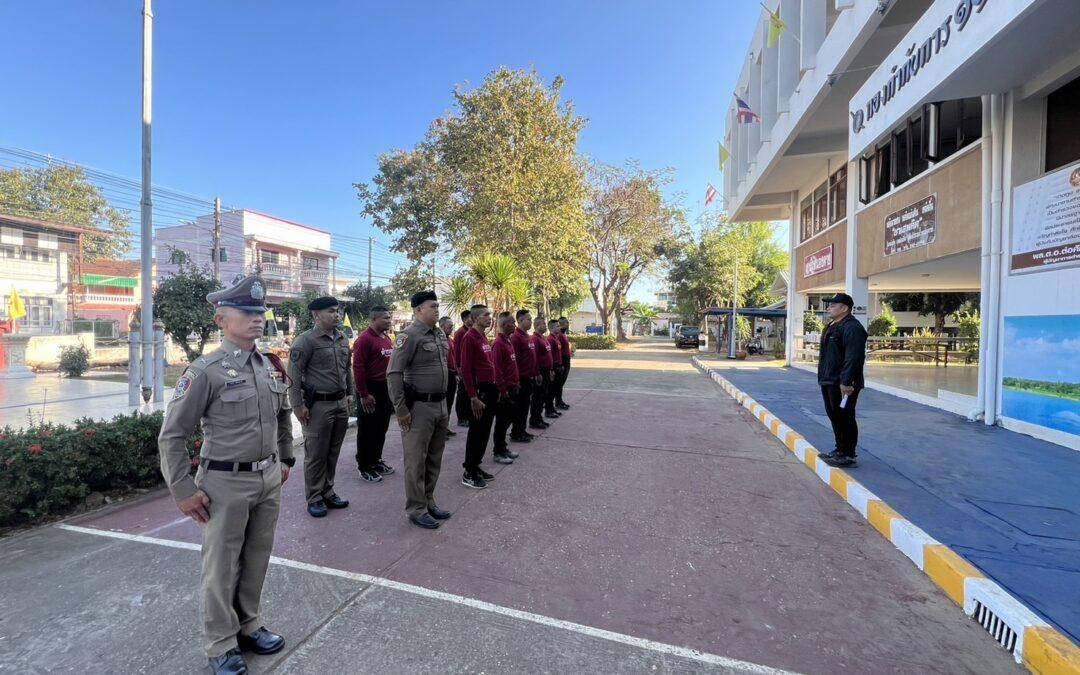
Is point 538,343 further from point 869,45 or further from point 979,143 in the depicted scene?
point 869,45

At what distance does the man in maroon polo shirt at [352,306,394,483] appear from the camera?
508 cm

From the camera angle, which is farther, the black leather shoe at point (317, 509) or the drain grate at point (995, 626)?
the black leather shoe at point (317, 509)

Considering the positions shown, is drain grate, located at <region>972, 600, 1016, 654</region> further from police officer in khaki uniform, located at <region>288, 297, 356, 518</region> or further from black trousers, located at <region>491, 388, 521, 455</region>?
police officer in khaki uniform, located at <region>288, 297, 356, 518</region>

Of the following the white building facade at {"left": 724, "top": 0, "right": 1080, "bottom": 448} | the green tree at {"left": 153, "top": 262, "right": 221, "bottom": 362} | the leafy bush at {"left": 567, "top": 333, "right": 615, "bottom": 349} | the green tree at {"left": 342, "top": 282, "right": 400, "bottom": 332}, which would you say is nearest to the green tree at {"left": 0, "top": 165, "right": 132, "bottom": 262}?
the green tree at {"left": 342, "top": 282, "right": 400, "bottom": 332}

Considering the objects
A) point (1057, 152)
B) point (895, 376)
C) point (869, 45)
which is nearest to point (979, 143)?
point (1057, 152)

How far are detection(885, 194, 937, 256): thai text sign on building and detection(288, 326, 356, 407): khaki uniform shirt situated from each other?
9.84 meters

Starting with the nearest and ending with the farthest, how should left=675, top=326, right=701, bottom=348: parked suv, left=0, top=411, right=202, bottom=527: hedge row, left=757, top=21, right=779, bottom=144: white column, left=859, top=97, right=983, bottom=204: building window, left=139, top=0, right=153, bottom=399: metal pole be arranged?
left=0, top=411, right=202, bottom=527: hedge row < left=139, top=0, right=153, bottom=399: metal pole < left=859, top=97, right=983, bottom=204: building window < left=757, top=21, right=779, bottom=144: white column < left=675, top=326, right=701, bottom=348: parked suv

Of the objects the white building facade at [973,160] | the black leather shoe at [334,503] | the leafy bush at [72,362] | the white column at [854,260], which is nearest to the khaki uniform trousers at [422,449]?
the black leather shoe at [334,503]

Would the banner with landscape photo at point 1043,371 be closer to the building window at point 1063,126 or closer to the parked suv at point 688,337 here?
the building window at point 1063,126

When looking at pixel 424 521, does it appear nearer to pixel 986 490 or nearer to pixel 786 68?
pixel 986 490

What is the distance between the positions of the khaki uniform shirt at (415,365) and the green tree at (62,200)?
125ft

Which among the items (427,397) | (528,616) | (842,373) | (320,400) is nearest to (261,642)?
(528,616)

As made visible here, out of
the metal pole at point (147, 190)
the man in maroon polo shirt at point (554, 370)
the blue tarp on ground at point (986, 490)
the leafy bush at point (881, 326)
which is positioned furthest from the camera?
the leafy bush at point (881, 326)

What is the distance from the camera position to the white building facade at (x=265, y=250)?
41094mm
